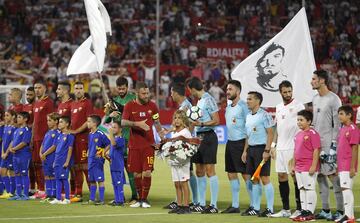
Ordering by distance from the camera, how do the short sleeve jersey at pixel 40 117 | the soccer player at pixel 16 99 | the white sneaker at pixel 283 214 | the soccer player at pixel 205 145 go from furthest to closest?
the soccer player at pixel 16 99 < the short sleeve jersey at pixel 40 117 < the soccer player at pixel 205 145 < the white sneaker at pixel 283 214

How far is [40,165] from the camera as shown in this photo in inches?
776

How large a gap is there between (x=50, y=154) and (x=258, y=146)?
456 centimetres

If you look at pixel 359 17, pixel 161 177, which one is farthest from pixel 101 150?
pixel 359 17

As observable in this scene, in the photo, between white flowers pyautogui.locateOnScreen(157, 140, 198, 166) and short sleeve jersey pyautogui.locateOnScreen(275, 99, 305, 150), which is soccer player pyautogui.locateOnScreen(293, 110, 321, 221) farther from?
white flowers pyautogui.locateOnScreen(157, 140, 198, 166)

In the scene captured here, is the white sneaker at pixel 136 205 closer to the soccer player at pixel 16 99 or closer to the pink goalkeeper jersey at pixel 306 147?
the pink goalkeeper jersey at pixel 306 147

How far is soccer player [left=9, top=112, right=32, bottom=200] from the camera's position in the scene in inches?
763

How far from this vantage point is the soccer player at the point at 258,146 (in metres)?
16.0

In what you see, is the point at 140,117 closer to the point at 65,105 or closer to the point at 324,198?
the point at 65,105

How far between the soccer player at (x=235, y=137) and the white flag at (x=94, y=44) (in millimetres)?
2541

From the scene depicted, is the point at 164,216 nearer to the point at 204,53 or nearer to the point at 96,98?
the point at 96,98

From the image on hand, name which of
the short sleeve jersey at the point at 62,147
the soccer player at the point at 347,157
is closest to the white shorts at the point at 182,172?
the soccer player at the point at 347,157

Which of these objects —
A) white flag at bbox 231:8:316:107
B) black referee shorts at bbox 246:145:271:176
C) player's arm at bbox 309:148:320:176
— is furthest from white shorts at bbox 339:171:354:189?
white flag at bbox 231:8:316:107

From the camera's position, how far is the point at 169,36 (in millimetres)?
43781

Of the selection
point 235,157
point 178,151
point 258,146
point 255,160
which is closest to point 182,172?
point 178,151
